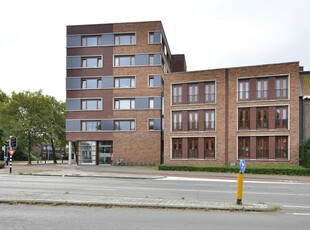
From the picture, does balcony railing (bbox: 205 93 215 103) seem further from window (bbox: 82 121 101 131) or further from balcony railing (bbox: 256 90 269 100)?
window (bbox: 82 121 101 131)

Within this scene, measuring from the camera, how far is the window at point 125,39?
140 feet

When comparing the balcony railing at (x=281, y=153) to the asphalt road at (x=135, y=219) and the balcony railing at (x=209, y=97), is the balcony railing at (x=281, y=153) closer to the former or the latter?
the balcony railing at (x=209, y=97)

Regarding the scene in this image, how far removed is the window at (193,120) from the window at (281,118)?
837 centimetres

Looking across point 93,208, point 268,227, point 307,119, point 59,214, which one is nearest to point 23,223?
point 59,214

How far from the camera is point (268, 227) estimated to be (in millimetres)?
7348

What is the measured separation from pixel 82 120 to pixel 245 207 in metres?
35.9

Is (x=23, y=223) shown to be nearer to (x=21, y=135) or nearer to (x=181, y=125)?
(x=181, y=125)

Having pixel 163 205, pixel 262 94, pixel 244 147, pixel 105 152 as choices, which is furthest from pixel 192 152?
pixel 163 205

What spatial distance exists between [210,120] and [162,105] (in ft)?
23.4

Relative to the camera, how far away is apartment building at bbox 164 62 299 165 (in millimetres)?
33938

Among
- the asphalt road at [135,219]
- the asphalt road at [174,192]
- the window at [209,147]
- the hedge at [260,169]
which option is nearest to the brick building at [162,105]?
the window at [209,147]

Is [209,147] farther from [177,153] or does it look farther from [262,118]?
[262,118]

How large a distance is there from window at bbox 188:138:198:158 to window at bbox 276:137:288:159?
27.3ft

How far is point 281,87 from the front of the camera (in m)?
34.3
